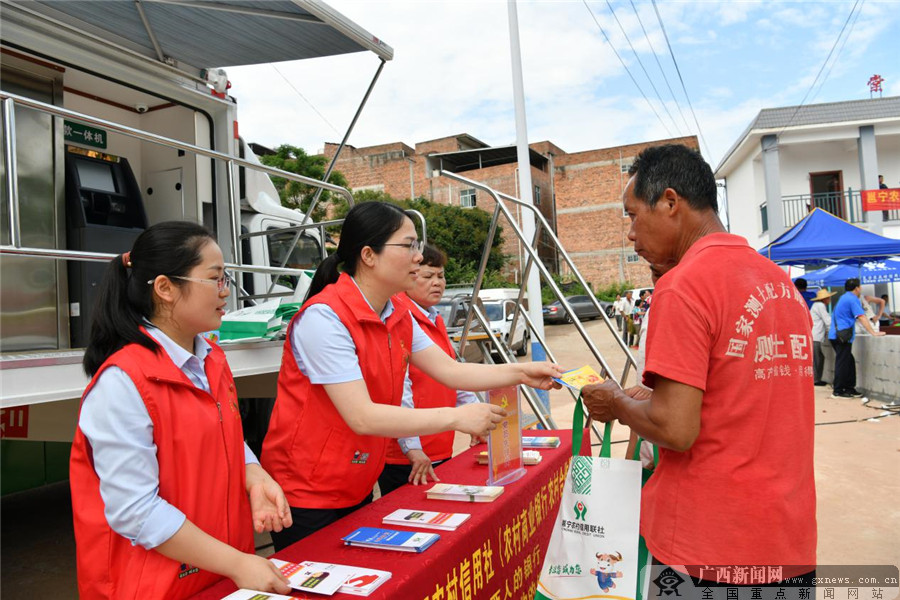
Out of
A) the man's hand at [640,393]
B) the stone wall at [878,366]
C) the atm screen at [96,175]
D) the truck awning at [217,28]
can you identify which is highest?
the truck awning at [217,28]

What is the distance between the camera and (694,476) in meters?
1.41

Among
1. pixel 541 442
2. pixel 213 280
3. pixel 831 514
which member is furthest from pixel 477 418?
pixel 831 514

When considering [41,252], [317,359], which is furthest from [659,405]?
[41,252]

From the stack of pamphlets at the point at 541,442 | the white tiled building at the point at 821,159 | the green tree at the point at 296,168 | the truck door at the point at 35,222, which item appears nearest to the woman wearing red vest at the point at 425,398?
the stack of pamphlets at the point at 541,442

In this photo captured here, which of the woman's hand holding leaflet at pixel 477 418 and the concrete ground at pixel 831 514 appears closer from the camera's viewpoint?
the woman's hand holding leaflet at pixel 477 418

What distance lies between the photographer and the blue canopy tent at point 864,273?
33.5 feet

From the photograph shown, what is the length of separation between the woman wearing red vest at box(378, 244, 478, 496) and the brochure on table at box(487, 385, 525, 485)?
293mm

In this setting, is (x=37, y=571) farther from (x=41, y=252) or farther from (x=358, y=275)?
(x=358, y=275)

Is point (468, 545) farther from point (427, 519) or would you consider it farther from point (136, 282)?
point (136, 282)

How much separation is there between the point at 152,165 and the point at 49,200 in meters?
1.12

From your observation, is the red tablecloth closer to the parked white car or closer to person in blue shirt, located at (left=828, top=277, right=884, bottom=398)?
person in blue shirt, located at (left=828, top=277, right=884, bottom=398)

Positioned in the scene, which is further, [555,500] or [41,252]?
[555,500]

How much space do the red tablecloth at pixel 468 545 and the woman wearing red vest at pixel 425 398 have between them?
0.12 m

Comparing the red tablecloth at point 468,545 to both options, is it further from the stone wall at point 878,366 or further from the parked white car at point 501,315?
the parked white car at point 501,315
